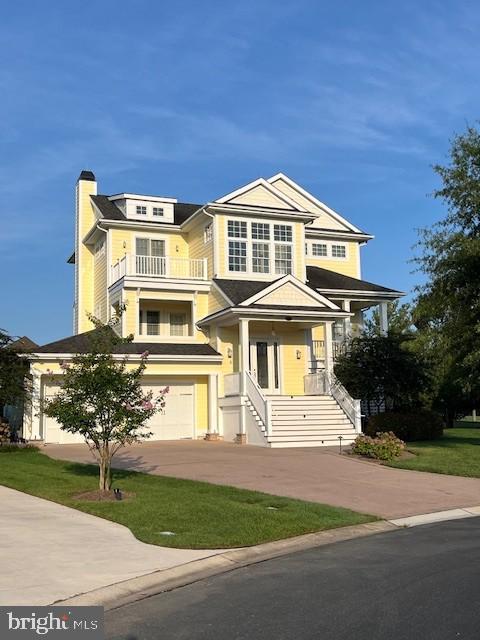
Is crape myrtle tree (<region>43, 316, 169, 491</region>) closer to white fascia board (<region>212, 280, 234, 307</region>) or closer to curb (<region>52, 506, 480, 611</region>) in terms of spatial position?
curb (<region>52, 506, 480, 611</region>)

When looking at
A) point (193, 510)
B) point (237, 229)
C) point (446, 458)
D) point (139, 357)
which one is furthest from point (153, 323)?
point (193, 510)

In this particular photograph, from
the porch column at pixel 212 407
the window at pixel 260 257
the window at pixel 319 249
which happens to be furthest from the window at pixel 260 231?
the porch column at pixel 212 407

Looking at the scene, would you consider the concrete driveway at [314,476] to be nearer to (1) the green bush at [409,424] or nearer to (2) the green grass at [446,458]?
(2) the green grass at [446,458]

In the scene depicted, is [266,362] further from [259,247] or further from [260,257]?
[259,247]

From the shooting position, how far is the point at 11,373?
925 inches

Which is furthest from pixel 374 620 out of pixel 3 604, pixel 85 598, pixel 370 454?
pixel 370 454

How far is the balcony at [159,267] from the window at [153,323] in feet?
5.78

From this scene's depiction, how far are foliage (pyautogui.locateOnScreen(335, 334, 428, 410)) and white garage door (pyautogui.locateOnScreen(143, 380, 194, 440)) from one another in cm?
618

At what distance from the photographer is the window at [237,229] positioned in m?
29.0

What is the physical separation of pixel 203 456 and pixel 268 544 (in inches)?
417

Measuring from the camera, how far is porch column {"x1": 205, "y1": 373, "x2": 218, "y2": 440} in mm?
26625

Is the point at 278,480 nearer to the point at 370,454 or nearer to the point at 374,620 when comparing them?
the point at 370,454

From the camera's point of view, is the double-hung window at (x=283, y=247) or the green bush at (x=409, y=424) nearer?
the green bush at (x=409, y=424)

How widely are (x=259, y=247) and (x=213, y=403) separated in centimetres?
718
